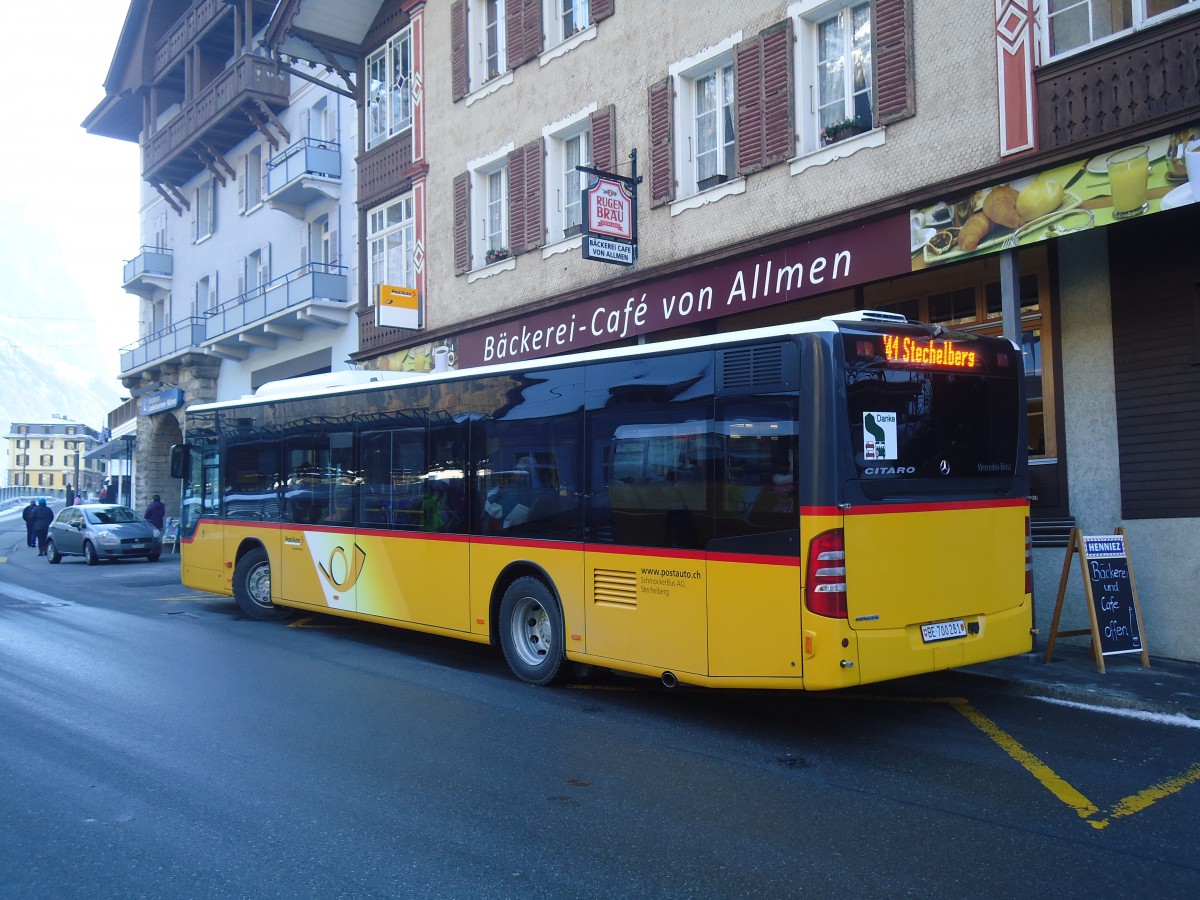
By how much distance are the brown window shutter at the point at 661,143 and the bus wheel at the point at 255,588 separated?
24.0 ft

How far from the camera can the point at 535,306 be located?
16.8 m

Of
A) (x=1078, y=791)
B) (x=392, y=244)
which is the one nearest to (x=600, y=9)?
(x=392, y=244)

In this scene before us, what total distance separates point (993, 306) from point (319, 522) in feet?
26.5

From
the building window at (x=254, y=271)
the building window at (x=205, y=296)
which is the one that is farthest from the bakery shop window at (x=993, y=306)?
the building window at (x=205, y=296)

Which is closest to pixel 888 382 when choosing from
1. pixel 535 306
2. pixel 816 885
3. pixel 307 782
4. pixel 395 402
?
pixel 816 885

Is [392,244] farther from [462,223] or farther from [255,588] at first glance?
[255,588]

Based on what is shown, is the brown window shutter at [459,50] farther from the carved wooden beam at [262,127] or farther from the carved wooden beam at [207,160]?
the carved wooden beam at [207,160]

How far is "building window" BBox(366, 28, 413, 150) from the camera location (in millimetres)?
21219

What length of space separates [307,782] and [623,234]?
10.4 metres

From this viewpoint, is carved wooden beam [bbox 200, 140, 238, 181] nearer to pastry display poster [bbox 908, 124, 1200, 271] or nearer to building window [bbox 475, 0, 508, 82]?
building window [bbox 475, 0, 508, 82]

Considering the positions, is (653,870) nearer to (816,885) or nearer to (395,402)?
(816,885)

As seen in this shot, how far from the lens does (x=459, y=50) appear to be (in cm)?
1908

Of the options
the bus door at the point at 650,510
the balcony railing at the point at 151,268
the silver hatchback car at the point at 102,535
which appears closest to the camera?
the bus door at the point at 650,510

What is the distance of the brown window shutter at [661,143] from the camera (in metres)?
14.6
